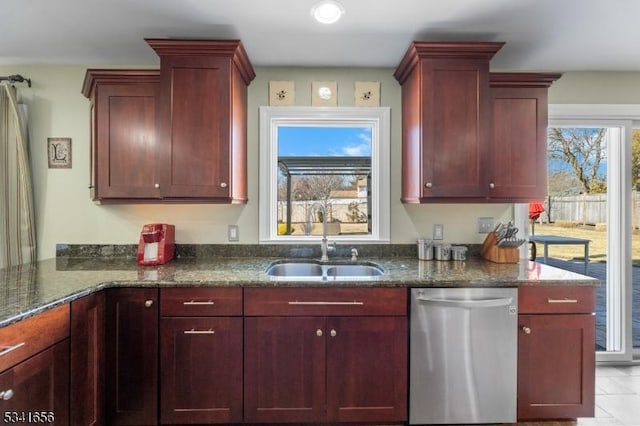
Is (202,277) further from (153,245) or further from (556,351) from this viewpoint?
(556,351)

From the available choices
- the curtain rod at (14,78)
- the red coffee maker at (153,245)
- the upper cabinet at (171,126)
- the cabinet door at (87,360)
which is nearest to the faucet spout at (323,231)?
the upper cabinet at (171,126)

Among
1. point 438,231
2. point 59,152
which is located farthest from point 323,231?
point 59,152

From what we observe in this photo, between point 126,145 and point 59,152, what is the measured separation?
733mm

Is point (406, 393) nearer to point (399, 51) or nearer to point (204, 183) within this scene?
point (204, 183)

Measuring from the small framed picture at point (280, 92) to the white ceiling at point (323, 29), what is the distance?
0.14m

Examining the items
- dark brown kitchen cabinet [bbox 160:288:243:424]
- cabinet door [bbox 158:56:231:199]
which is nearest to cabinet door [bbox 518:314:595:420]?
dark brown kitchen cabinet [bbox 160:288:243:424]

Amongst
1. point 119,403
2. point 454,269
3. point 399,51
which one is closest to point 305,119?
point 399,51

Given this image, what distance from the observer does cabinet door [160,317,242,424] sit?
182 centimetres

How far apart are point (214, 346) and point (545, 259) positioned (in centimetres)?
268

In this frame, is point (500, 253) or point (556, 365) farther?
point (500, 253)

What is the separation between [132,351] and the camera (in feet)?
5.94

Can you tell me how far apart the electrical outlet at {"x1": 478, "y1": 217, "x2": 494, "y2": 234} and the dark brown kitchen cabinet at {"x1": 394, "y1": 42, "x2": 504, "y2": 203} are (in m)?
0.53

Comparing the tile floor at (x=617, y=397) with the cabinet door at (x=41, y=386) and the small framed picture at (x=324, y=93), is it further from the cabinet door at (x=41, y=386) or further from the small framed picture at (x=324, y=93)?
the cabinet door at (x=41, y=386)

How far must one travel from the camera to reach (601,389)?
7.78 feet
